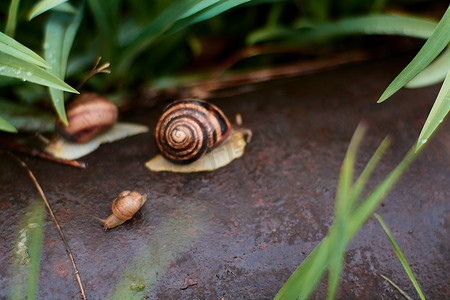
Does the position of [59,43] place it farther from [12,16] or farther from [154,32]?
[154,32]

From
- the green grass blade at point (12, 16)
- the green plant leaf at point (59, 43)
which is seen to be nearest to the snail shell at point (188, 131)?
the green plant leaf at point (59, 43)

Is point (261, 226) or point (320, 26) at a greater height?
point (320, 26)

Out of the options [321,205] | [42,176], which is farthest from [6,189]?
[321,205]

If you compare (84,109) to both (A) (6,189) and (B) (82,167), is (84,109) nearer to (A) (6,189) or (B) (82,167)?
(B) (82,167)

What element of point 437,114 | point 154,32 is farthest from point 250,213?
point 154,32

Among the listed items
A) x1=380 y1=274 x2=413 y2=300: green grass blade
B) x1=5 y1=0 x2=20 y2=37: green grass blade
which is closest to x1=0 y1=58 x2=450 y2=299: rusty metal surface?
x1=380 y1=274 x2=413 y2=300: green grass blade
